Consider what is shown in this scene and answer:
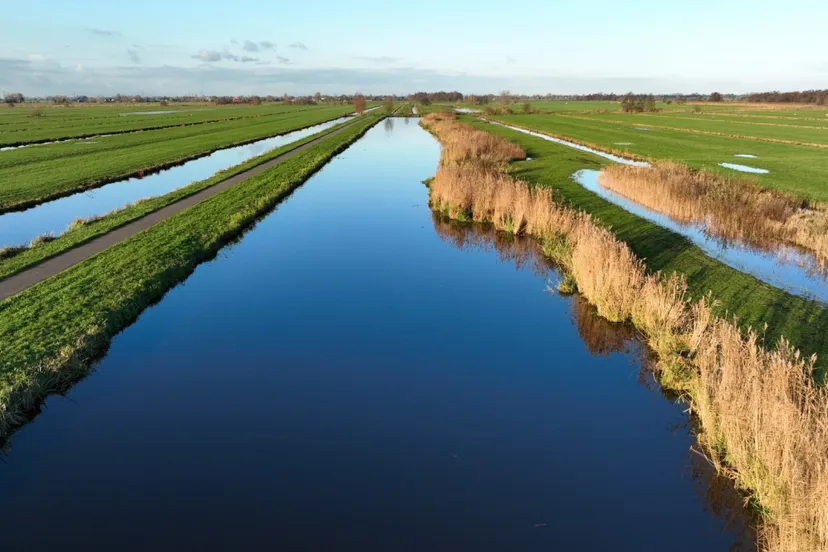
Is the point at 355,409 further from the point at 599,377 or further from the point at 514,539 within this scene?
the point at 599,377

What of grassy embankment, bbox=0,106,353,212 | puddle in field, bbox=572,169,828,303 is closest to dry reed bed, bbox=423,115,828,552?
puddle in field, bbox=572,169,828,303

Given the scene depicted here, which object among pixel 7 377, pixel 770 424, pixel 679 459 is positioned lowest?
pixel 679 459

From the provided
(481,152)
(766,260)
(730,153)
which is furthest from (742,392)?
(730,153)

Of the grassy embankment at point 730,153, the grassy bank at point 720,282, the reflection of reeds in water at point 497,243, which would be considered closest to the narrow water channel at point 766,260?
the grassy bank at point 720,282

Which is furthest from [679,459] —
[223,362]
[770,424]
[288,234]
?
[288,234]

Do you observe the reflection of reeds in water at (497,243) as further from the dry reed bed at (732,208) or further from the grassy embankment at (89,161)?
→ the grassy embankment at (89,161)

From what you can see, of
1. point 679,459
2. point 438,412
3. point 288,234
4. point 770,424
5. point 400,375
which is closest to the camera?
point 770,424
